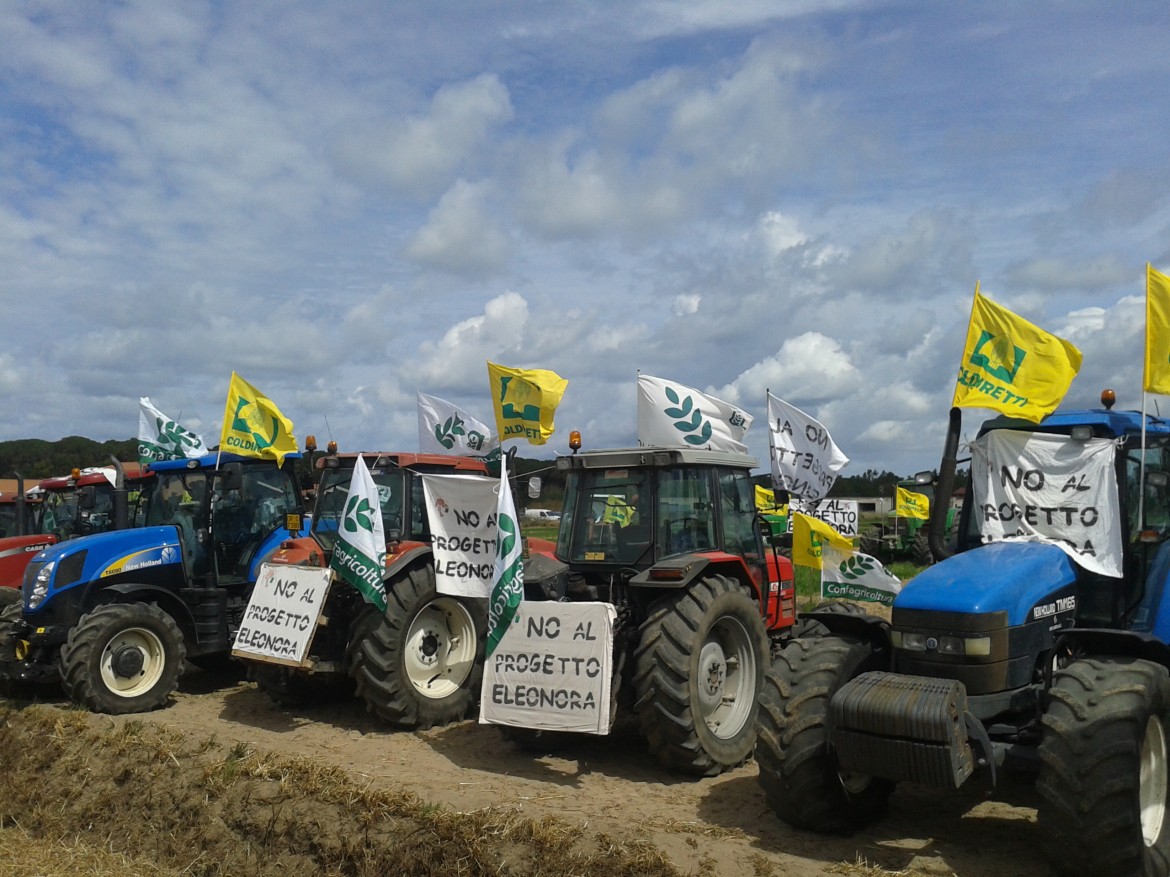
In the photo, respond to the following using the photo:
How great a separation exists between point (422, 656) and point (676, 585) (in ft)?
8.94

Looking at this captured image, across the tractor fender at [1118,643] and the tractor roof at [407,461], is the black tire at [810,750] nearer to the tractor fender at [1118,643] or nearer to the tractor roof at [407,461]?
the tractor fender at [1118,643]

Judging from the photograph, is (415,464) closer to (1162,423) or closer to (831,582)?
(831,582)

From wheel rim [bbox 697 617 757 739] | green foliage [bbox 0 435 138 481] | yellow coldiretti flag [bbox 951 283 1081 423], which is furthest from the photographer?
green foliage [bbox 0 435 138 481]

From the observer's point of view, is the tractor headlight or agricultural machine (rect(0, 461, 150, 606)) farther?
agricultural machine (rect(0, 461, 150, 606))

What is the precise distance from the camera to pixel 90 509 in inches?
492

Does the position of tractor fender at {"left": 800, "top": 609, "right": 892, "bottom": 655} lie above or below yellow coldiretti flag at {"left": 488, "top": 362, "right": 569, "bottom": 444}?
below

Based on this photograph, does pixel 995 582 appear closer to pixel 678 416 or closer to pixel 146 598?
pixel 678 416

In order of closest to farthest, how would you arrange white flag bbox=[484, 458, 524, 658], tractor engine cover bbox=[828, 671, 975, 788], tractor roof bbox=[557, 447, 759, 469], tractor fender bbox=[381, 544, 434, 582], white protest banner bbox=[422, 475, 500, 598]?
1. tractor engine cover bbox=[828, 671, 975, 788]
2. white flag bbox=[484, 458, 524, 658]
3. tractor roof bbox=[557, 447, 759, 469]
4. white protest banner bbox=[422, 475, 500, 598]
5. tractor fender bbox=[381, 544, 434, 582]

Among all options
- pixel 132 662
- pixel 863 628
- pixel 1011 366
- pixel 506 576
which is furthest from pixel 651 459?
pixel 132 662

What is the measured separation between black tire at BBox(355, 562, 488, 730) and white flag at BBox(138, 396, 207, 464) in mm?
5831

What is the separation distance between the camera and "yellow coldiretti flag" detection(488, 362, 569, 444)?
1027 cm

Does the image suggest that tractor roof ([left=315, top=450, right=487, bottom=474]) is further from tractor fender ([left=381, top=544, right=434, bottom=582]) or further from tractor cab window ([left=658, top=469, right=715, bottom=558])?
tractor cab window ([left=658, top=469, right=715, bottom=558])

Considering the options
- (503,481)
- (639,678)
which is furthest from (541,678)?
(503,481)

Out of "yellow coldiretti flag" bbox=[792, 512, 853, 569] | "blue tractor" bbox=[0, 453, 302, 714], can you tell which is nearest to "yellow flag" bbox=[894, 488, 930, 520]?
"yellow coldiretti flag" bbox=[792, 512, 853, 569]
